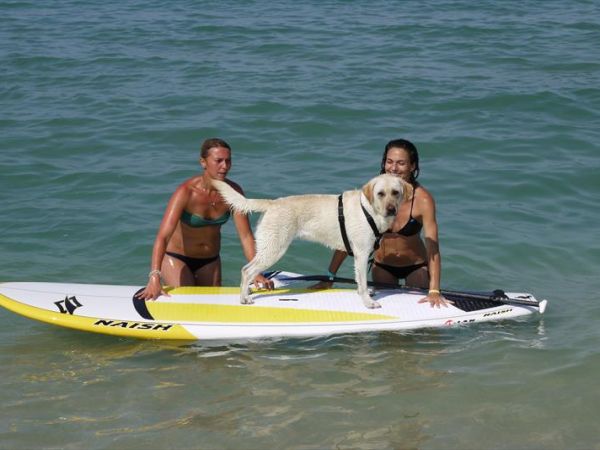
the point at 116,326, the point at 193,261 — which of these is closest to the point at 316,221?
the point at 193,261

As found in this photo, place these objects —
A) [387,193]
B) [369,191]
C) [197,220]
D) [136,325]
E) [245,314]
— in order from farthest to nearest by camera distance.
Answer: [197,220], [245,314], [136,325], [369,191], [387,193]

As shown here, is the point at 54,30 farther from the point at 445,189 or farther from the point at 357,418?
the point at 357,418

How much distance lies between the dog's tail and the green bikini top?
770 mm

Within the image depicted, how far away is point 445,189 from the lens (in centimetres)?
1273

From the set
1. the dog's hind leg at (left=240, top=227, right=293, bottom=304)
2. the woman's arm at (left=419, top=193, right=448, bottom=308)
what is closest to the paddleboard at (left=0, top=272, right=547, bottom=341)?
the woman's arm at (left=419, top=193, right=448, bottom=308)

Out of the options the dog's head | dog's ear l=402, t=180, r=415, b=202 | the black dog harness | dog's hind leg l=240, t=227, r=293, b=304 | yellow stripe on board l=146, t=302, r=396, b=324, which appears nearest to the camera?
the dog's head

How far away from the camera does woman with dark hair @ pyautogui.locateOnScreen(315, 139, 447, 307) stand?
315 inches

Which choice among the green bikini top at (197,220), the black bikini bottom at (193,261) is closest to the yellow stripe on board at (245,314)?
the black bikini bottom at (193,261)

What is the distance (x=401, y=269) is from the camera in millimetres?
9023

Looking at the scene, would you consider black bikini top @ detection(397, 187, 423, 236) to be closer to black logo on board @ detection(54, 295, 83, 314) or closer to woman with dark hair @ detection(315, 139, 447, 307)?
woman with dark hair @ detection(315, 139, 447, 307)

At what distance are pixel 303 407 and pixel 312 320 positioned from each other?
1390 mm

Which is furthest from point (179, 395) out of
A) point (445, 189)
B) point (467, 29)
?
point (467, 29)

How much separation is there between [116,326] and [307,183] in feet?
17.0

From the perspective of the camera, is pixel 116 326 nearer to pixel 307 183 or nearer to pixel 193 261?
pixel 193 261
